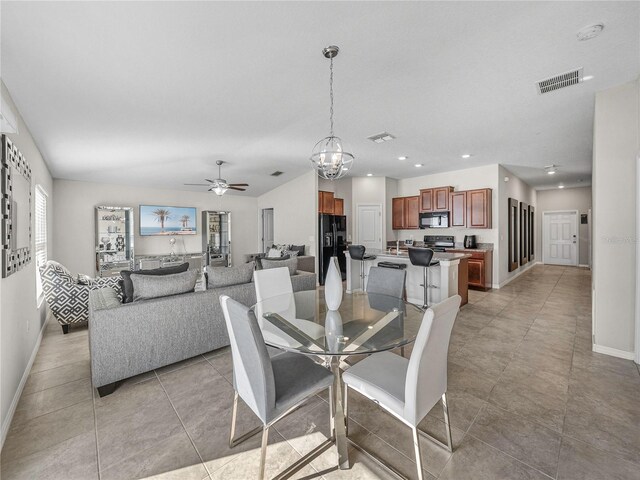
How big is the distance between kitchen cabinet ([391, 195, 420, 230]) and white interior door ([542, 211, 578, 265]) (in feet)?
18.6

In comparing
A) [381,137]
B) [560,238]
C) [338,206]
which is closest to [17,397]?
[381,137]

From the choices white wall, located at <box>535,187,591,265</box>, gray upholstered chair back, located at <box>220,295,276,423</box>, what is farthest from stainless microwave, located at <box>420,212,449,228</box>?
gray upholstered chair back, located at <box>220,295,276,423</box>

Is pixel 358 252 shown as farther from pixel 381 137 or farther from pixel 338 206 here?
pixel 338 206

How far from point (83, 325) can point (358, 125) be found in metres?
4.53

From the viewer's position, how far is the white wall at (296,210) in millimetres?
6348

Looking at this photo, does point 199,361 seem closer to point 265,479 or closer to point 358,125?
point 265,479

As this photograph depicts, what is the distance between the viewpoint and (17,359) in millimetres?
2236

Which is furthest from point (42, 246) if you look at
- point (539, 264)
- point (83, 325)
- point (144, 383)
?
point (539, 264)

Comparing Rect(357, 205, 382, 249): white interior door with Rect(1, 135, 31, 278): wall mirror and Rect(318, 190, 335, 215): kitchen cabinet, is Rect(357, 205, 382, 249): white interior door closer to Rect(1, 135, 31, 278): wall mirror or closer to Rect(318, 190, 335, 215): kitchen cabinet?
Rect(318, 190, 335, 215): kitchen cabinet

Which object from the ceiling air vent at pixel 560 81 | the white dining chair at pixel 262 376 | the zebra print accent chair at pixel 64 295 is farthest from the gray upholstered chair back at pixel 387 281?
the zebra print accent chair at pixel 64 295

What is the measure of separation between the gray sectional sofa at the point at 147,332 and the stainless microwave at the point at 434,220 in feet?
17.0

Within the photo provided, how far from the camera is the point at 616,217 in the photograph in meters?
2.83

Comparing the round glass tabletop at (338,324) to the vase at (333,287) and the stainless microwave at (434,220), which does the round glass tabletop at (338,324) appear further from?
the stainless microwave at (434,220)

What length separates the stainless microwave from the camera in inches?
254
